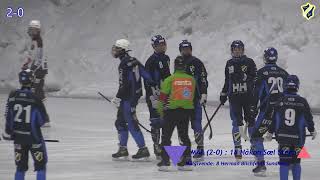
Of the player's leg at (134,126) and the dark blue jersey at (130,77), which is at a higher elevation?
the dark blue jersey at (130,77)

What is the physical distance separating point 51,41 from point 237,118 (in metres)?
16.8

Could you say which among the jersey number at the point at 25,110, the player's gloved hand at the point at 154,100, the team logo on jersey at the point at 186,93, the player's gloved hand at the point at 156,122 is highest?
the team logo on jersey at the point at 186,93

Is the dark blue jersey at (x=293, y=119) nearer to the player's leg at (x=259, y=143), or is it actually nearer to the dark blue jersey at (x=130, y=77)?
the player's leg at (x=259, y=143)

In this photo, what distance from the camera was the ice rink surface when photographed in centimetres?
1016

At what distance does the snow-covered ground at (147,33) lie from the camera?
2231 cm

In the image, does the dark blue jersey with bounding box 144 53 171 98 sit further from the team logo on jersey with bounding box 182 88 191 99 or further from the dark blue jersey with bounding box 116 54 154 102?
the team logo on jersey with bounding box 182 88 191 99

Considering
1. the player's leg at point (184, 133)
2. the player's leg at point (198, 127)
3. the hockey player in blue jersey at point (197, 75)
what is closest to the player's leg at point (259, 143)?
the player's leg at point (184, 133)

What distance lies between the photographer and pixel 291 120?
8867 millimetres

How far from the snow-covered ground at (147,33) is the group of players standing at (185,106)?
926 centimetres

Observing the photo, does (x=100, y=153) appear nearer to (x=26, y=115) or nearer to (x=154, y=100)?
(x=154, y=100)

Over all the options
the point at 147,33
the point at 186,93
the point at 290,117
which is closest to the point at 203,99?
the point at 186,93

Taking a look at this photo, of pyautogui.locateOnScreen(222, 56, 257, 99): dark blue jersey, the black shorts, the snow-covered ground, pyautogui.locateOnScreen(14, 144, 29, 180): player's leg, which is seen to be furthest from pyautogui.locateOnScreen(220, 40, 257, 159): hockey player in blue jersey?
the snow-covered ground

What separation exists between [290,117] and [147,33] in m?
17.3

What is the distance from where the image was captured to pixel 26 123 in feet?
27.6
